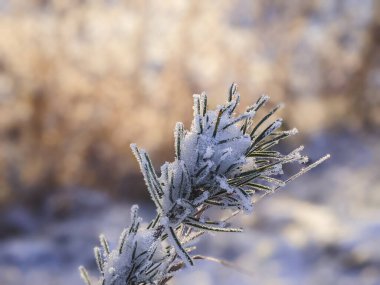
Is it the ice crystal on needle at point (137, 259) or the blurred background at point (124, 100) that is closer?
the ice crystal on needle at point (137, 259)

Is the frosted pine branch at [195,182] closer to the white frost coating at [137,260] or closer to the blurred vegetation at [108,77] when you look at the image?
the white frost coating at [137,260]

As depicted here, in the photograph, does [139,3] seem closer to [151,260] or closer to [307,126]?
[307,126]

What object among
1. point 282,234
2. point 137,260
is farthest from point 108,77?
point 137,260

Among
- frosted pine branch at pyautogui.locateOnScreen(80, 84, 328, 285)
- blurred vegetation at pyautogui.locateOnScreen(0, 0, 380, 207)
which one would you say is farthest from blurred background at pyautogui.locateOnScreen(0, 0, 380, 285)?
frosted pine branch at pyautogui.locateOnScreen(80, 84, 328, 285)

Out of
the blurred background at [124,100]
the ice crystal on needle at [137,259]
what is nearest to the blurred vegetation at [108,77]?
the blurred background at [124,100]

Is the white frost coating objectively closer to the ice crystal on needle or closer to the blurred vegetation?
the ice crystal on needle

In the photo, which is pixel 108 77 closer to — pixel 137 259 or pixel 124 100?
pixel 124 100
